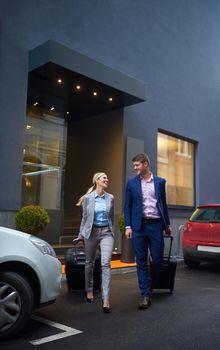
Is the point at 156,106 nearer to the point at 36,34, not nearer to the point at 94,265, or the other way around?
the point at 36,34

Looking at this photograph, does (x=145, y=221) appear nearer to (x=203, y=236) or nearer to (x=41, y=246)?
(x=41, y=246)

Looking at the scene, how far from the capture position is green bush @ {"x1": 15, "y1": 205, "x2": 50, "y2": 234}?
7598 millimetres

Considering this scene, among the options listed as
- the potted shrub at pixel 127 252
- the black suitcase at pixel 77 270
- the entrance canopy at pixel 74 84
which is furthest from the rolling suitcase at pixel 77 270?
the entrance canopy at pixel 74 84

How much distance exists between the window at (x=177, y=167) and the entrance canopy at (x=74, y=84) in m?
2.65

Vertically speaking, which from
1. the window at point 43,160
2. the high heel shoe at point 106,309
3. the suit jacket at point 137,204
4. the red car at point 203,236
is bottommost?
the high heel shoe at point 106,309

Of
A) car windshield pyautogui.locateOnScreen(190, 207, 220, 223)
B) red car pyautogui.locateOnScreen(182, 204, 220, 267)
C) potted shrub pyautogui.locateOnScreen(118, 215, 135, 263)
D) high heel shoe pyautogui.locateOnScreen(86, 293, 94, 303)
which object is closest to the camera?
high heel shoe pyautogui.locateOnScreen(86, 293, 94, 303)

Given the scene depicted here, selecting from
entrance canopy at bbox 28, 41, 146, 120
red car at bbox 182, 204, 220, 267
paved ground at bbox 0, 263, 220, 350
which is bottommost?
paved ground at bbox 0, 263, 220, 350

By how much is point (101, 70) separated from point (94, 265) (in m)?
4.92

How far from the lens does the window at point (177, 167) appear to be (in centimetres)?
1256

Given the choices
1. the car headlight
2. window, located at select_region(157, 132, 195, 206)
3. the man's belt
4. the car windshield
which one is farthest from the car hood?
the car headlight

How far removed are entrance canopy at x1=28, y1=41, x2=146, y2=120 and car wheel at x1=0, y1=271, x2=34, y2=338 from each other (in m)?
5.39

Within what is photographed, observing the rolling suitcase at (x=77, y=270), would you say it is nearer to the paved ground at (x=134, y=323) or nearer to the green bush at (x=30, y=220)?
the paved ground at (x=134, y=323)

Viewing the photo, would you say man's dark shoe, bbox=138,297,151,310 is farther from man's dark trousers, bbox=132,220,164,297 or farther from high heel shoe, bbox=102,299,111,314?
high heel shoe, bbox=102,299,111,314

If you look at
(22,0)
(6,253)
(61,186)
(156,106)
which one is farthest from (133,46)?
(6,253)
